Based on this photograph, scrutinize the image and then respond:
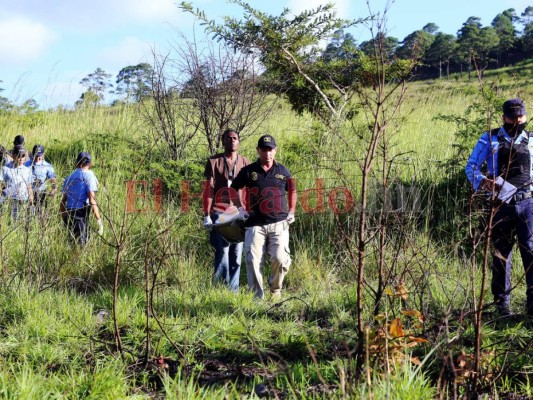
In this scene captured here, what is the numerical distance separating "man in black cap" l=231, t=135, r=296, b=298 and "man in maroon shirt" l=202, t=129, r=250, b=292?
1.21 ft

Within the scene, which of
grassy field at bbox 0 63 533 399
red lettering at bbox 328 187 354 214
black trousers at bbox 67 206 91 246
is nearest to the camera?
grassy field at bbox 0 63 533 399

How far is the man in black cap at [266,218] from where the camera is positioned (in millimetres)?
5727

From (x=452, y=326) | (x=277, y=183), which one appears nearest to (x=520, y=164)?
(x=452, y=326)

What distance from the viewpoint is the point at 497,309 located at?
4.78m

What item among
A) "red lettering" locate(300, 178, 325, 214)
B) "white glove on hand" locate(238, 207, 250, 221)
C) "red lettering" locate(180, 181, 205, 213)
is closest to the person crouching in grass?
"white glove on hand" locate(238, 207, 250, 221)

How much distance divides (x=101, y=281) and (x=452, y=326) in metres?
3.79

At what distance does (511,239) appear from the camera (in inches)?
191

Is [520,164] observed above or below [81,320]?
above

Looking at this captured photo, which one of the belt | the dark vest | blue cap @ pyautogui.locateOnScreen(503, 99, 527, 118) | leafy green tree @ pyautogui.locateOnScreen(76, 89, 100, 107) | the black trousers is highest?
leafy green tree @ pyautogui.locateOnScreen(76, 89, 100, 107)

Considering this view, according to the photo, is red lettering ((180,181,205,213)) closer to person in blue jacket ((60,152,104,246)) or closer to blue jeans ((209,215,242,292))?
person in blue jacket ((60,152,104,246))

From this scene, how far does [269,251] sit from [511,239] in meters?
2.30

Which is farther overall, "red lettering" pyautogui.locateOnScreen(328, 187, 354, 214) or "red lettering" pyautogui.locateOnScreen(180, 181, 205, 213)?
"red lettering" pyautogui.locateOnScreen(180, 181, 205, 213)

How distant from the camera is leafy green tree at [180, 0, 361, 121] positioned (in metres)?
9.38

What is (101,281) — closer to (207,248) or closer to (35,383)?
(207,248)
